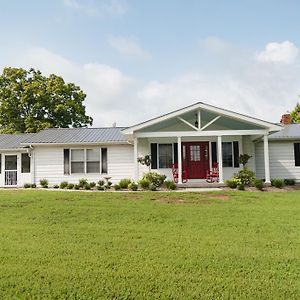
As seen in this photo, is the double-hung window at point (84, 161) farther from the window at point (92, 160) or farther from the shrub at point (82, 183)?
the shrub at point (82, 183)

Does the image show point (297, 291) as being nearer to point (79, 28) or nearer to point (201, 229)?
point (201, 229)

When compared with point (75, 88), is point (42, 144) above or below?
below

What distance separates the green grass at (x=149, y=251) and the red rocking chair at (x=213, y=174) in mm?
7179

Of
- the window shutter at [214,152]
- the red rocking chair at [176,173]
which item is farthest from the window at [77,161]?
the window shutter at [214,152]

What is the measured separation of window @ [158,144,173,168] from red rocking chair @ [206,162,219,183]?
7.03ft

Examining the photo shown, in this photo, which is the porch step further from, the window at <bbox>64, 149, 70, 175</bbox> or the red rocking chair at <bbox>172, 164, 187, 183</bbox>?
the window at <bbox>64, 149, 70, 175</bbox>

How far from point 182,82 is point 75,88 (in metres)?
22.1

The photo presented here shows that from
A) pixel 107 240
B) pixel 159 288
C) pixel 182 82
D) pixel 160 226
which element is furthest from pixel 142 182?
pixel 159 288

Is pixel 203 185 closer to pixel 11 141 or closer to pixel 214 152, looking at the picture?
pixel 214 152

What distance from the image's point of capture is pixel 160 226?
A: 27.6 feet

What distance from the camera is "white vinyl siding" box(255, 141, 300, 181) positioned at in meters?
19.8

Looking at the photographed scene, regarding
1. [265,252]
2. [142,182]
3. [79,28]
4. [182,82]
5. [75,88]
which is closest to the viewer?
[265,252]

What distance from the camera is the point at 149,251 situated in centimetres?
638

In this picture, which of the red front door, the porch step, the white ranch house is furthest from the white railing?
the porch step
